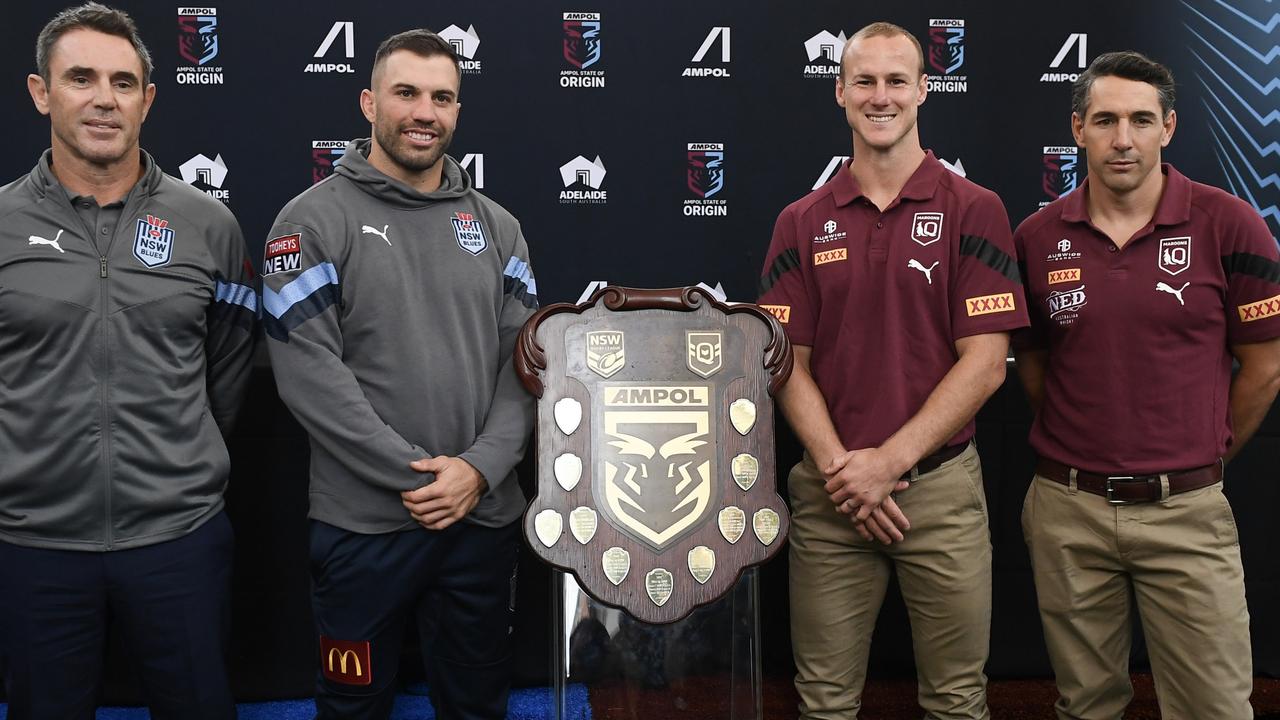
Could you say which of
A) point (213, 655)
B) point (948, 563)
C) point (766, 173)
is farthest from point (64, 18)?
point (766, 173)

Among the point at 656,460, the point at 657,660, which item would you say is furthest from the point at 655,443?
the point at 657,660

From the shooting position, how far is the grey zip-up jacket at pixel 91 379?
1.71 metres

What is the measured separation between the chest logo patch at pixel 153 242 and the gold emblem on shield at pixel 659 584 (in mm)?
1039

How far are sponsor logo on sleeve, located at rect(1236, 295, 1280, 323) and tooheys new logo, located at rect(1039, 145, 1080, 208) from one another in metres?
1.72

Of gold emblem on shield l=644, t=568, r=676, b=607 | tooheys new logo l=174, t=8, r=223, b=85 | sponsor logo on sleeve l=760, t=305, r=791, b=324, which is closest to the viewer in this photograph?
gold emblem on shield l=644, t=568, r=676, b=607

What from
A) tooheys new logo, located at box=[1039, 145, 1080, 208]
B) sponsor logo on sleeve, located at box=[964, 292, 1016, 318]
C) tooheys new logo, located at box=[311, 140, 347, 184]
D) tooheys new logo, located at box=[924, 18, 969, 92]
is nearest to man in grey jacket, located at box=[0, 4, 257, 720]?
sponsor logo on sleeve, located at box=[964, 292, 1016, 318]

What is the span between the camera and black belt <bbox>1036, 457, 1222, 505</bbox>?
188cm

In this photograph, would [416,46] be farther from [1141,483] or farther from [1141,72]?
[1141,483]

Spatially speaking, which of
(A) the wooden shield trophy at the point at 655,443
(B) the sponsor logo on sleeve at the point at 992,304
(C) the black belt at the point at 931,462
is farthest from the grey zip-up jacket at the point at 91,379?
(B) the sponsor logo on sleeve at the point at 992,304

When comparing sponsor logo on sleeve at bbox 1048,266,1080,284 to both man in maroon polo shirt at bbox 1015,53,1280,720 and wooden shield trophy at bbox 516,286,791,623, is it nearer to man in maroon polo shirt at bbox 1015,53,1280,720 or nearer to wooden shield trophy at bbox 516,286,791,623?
man in maroon polo shirt at bbox 1015,53,1280,720

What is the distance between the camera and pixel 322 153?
3.40 m

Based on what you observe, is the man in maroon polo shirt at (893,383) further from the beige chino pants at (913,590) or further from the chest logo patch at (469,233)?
the chest logo patch at (469,233)

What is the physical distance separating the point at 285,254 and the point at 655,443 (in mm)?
747

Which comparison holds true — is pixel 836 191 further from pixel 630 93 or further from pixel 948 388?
pixel 630 93
